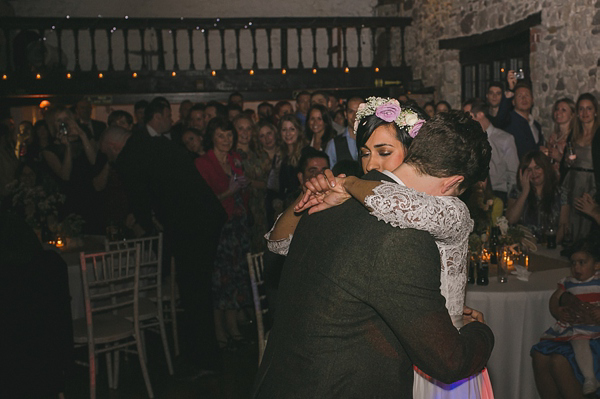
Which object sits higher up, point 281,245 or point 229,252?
point 281,245

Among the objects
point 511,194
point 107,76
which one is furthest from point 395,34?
point 511,194

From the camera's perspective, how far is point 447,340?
58.6 inches

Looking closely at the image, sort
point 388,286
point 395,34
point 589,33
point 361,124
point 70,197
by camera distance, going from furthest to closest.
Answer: point 395,34 < point 589,33 < point 70,197 < point 361,124 < point 388,286

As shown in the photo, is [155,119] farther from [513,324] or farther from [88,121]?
[513,324]

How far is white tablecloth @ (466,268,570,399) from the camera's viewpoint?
3441 millimetres

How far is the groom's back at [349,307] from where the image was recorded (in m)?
1.48

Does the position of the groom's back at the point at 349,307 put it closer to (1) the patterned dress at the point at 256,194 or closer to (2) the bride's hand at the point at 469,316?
(2) the bride's hand at the point at 469,316

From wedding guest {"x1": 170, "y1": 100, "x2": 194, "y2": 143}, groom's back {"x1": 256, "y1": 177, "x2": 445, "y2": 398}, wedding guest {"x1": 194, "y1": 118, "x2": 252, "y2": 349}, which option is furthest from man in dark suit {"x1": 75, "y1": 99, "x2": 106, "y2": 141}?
groom's back {"x1": 256, "y1": 177, "x2": 445, "y2": 398}

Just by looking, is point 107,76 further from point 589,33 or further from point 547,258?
point 547,258

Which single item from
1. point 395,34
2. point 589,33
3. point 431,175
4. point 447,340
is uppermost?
point 395,34

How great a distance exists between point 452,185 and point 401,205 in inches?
7.9

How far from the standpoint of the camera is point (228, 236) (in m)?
4.95

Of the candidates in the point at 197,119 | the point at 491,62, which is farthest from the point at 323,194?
the point at 491,62

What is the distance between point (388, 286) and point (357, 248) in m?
0.11
